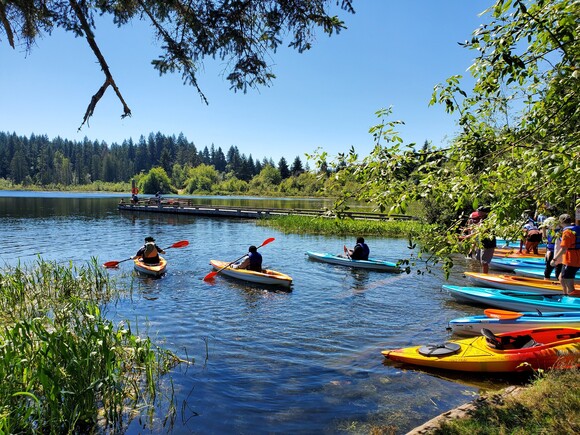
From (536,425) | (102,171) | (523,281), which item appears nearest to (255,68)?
(536,425)

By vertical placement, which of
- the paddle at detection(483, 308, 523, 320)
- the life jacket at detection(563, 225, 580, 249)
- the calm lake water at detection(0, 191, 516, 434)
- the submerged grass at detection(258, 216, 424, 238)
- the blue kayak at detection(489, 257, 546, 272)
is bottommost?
the calm lake water at detection(0, 191, 516, 434)

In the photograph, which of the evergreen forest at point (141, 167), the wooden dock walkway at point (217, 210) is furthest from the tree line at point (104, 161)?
the wooden dock walkway at point (217, 210)

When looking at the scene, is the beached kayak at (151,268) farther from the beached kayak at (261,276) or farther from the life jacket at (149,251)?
the beached kayak at (261,276)

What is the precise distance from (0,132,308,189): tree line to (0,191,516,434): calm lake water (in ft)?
294

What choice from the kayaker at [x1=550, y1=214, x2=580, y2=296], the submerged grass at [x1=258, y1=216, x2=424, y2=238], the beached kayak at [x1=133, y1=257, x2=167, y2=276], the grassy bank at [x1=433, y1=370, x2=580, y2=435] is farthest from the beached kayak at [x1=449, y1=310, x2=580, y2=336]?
the submerged grass at [x1=258, y1=216, x2=424, y2=238]

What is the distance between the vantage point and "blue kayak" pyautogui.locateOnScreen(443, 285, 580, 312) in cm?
919

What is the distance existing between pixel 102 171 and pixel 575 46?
501 ft

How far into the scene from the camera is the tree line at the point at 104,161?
128 meters

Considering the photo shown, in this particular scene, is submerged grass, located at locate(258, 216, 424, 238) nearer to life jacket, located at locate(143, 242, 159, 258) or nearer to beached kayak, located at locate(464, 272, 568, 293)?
life jacket, located at locate(143, 242, 159, 258)

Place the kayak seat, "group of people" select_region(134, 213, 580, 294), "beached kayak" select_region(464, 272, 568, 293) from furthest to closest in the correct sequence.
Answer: "beached kayak" select_region(464, 272, 568, 293)
the kayak seat
"group of people" select_region(134, 213, 580, 294)

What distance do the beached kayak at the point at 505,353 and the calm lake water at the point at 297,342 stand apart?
21cm

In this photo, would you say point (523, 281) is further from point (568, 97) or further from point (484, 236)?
point (568, 97)

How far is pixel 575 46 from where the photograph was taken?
3756 mm

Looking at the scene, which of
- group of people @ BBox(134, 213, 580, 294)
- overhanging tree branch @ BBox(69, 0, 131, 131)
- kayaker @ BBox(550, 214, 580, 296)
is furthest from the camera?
kayaker @ BBox(550, 214, 580, 296)
